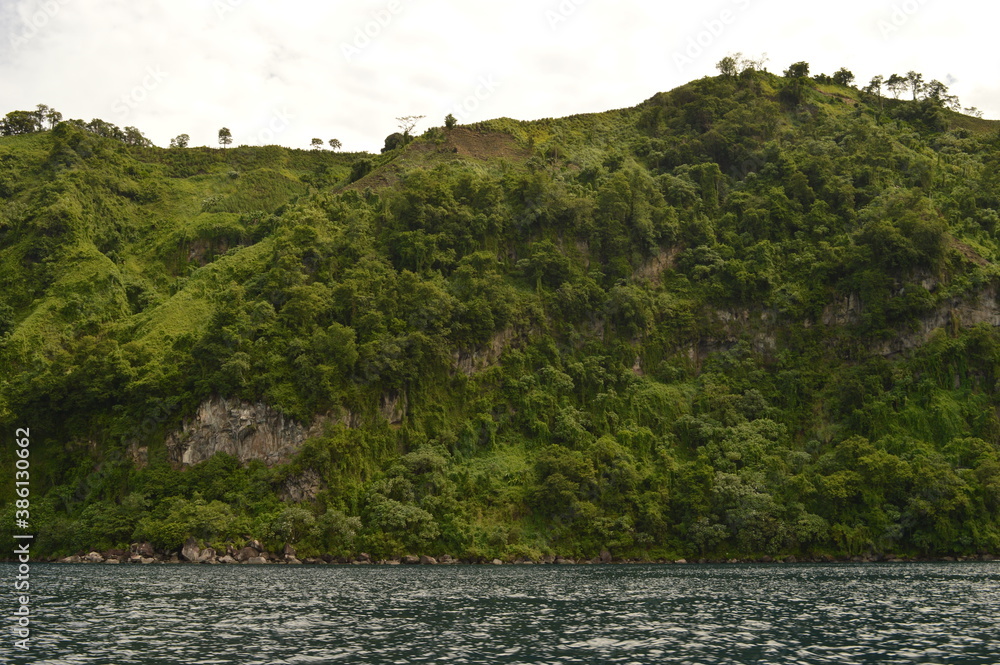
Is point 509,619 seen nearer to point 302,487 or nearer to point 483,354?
point 302,487

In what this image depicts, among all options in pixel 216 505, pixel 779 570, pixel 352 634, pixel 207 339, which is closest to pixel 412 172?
pixel 207 339

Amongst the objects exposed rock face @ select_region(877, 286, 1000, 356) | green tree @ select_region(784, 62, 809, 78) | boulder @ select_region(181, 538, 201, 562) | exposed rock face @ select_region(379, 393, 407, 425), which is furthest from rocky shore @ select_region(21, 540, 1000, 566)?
green tree @ select_region(784, 62, 809, 78)

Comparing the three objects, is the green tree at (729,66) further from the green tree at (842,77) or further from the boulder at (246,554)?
the boulder at (246,554)

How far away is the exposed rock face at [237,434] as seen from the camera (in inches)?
3263

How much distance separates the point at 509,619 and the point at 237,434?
58.6 meters

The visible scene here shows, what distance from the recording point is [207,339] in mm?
86812

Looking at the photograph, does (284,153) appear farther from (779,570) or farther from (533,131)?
(779,570)

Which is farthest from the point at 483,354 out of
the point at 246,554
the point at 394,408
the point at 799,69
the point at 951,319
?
the point at 799,69

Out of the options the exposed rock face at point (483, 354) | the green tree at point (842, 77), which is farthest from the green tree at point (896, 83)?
the exposed rock face at point (483, 354)

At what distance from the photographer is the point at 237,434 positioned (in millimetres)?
83750

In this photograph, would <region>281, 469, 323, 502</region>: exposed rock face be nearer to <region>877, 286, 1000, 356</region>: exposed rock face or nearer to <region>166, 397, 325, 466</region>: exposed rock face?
<region>166, 397, 325, 466</region>: exposed rock face

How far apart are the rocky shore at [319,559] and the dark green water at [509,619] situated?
55.9ft

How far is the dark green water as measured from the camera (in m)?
24.1

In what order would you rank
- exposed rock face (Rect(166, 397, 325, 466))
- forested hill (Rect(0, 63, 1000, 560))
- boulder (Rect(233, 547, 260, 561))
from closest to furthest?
1. boulder (Rect(233, 547, 260, 561))
2. forested hill (Rect(0, 63, 1000, 560))
3. exposed rock face (Rect(166, 397, 325, 466))
